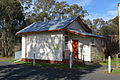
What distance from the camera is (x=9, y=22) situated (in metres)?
28.9

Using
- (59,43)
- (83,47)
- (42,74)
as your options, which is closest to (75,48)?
(83,47)

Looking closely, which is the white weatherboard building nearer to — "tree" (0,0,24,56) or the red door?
the red door

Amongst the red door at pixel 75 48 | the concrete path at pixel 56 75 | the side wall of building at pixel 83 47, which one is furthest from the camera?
the red door at pixel 75 48

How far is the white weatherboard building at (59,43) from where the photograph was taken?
1642cm

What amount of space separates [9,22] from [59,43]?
51.8ft

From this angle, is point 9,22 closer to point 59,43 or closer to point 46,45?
point 46,45

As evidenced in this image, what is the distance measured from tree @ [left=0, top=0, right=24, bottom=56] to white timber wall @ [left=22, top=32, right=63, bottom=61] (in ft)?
35.9

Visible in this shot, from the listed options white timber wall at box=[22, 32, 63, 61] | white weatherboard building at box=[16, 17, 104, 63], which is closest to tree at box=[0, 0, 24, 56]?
white weatherboard building at box=[16, 17, 104, 63]

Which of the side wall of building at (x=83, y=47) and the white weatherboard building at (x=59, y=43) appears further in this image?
the side wall of building at (x=83, y=47)

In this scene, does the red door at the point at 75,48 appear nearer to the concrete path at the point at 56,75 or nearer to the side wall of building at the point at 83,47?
the side wall of building at the point at 83,47

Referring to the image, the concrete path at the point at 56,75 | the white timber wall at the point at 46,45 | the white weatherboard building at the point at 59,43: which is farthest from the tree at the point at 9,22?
the concrete path at the point at 56,75

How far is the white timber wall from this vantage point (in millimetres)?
16500

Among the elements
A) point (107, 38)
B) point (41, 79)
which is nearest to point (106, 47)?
point (107, 38)

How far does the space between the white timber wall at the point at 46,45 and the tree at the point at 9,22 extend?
11.0m
